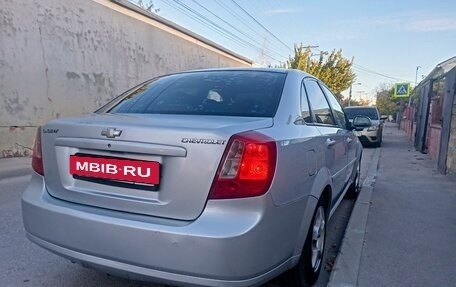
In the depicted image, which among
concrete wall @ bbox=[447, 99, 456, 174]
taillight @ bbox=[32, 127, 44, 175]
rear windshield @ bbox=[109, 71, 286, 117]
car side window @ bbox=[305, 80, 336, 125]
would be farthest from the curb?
concrete wall @ bbox=[447, 99, 456, 174]

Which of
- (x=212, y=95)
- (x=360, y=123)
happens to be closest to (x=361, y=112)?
(x=360, y=123)

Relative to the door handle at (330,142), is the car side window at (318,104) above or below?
above

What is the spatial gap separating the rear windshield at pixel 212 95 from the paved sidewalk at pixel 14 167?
15.5ft

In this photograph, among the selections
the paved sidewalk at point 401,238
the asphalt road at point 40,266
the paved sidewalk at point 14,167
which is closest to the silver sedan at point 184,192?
the asphalt road at point 40,266

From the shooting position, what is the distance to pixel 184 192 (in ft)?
6.17

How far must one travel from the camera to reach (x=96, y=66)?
10344mm

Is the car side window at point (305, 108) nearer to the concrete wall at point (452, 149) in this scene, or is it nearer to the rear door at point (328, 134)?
the rear door at point (328, 134)

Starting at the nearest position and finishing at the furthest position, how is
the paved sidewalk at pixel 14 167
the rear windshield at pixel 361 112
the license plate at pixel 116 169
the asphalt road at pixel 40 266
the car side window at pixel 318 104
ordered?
the license plate at pixel 116 169 < the asphalt road at pixel 40 266 < the car side window at pixel 318 104 < the paved sidewalk at pixel 14 167 < the rear windshield at pixel 361 112

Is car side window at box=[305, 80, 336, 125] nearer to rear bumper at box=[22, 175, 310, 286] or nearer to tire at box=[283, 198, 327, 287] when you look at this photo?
tire at box=[283, 198, 327, 287]

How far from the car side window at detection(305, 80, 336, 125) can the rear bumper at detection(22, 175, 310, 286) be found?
1.24m

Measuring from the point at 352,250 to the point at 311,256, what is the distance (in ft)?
2.82

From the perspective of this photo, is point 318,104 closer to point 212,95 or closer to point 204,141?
point 212,95

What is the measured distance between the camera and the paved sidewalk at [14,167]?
660cm

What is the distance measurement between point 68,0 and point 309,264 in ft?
30.3
